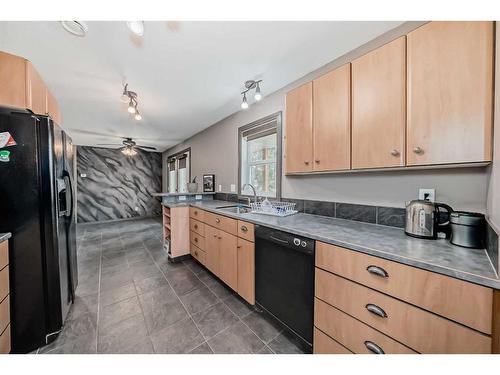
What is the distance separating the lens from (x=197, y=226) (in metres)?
2.52

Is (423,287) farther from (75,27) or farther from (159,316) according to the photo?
(75,27)

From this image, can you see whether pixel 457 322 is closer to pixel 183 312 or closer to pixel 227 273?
pixel 227 273

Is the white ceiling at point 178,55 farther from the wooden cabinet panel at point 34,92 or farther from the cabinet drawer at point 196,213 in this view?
the cabinet drawer at point 196,213

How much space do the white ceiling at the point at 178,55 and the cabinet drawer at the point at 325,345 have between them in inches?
81.3

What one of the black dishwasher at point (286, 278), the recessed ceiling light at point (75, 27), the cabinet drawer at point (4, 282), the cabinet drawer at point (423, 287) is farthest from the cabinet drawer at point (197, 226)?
the recessed ceiling light at point (75, 27)

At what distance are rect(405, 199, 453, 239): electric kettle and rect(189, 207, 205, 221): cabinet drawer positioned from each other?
207 centimetres

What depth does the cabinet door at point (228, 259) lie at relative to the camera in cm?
181

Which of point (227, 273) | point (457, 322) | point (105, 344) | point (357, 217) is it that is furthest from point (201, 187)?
point (457, 322)

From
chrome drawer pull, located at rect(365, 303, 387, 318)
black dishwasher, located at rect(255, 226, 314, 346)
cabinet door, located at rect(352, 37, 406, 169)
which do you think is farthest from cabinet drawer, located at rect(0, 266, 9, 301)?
cabinet door, located at rect(352, 37, 406, 169)

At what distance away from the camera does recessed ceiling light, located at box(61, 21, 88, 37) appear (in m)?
1.20

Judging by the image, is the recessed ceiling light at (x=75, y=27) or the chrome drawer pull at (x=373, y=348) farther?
the recessed ceiling light at (x=75, y=27)

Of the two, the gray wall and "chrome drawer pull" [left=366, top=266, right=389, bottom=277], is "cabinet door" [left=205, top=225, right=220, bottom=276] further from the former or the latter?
"chrome drawer pull" [left=366, top=266, right=389, bottom=277]

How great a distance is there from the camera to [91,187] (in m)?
5.46
